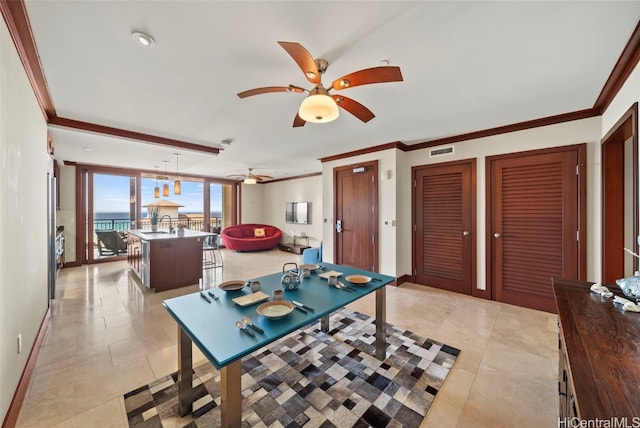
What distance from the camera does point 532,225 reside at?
3229 millimetres

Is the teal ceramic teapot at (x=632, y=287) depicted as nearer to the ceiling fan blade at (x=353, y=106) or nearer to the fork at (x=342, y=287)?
the fork at (x=342, y=287)

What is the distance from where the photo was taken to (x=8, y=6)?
56.7 inches

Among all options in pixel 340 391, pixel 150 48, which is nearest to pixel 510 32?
pixel 150 48

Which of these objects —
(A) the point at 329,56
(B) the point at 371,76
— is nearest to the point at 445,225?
(B) the point at 371,76

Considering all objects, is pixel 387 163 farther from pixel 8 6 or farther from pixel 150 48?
pixel 8 6

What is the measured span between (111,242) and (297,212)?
16.2 feet

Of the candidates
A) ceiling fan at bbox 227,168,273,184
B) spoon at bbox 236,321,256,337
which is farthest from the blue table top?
ceiling fan at bbox 227,168,273,184

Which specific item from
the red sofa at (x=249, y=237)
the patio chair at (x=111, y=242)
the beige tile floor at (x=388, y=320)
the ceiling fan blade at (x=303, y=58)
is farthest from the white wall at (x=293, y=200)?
the ceiling fan blade at (x=303, y=58)

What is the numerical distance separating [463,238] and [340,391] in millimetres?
2986

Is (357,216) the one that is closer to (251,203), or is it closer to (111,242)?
(251,203)

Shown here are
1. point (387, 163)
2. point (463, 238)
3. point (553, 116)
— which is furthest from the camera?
point (387, 163)

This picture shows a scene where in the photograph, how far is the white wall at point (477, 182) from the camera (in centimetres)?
286

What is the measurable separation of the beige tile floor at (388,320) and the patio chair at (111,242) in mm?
2444

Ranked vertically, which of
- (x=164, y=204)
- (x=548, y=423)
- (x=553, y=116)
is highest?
(x=553, y=116)
